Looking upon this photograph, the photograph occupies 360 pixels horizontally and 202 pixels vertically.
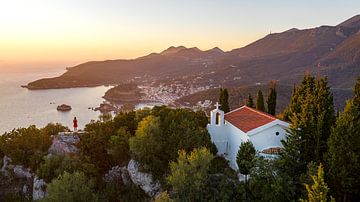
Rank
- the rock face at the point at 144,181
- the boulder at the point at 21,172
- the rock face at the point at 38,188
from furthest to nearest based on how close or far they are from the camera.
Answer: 1. the boulder at the point at 21,172
2. the rock face at the point at 38,188
3. the rock face at the point at 144,181

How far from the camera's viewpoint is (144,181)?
21953 mm

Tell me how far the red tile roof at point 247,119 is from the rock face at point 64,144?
39.8 ft

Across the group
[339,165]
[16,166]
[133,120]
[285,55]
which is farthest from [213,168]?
[285,55]

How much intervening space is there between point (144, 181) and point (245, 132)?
736 cm

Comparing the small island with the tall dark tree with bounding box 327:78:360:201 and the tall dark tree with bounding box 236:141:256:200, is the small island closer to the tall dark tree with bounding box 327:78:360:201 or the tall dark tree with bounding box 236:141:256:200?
the tall dark tree with bounding box 236:141:256:200

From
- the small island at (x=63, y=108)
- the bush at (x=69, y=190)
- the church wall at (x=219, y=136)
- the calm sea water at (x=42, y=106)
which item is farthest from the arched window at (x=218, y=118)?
the small island at (x=63, y=108)

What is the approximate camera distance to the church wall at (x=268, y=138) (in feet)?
64.9

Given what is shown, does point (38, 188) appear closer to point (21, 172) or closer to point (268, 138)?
point (21, 172)

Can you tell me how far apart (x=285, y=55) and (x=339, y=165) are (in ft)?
473

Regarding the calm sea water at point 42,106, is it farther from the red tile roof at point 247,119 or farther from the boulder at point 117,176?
the red tile roof at point 247,119

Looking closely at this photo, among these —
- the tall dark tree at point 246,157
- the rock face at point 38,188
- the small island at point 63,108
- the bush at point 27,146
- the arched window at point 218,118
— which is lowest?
the small island at point 63,108

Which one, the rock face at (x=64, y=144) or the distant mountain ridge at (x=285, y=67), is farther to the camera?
the distant mountain ridge at (x=285, y=67)

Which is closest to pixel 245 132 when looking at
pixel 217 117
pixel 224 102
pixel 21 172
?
pixel 217 117

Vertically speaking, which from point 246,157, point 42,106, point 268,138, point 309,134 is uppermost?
point 309,134
